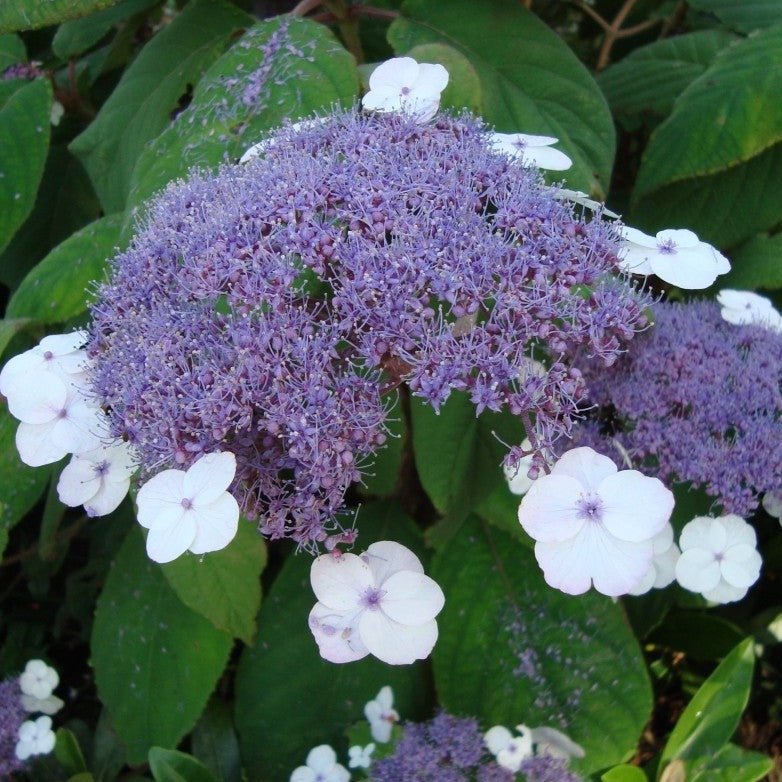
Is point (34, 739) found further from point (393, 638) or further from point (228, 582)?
point (393, 638)

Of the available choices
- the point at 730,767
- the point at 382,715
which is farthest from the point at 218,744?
the point at 730,767

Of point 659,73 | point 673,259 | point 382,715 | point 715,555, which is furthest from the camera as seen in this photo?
point 659,73

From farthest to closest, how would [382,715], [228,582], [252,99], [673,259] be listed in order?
1. [382,715]
2. [228,582]
3. [252,99]
4. [673,259]

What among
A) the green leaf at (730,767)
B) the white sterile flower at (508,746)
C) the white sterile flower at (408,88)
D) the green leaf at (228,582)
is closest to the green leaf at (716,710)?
the green leaf at (730,767)

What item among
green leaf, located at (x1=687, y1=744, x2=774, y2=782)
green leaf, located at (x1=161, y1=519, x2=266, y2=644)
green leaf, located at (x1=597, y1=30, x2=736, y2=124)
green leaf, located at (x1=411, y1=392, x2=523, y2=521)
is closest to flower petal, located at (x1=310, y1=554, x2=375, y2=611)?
green leaf, located at (x1=411, y1=392, x2=523, y2=521)

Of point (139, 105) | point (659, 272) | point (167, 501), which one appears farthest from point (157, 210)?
point (139, 105)

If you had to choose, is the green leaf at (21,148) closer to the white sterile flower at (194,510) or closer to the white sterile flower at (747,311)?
the white sterile flower at (194,510)
